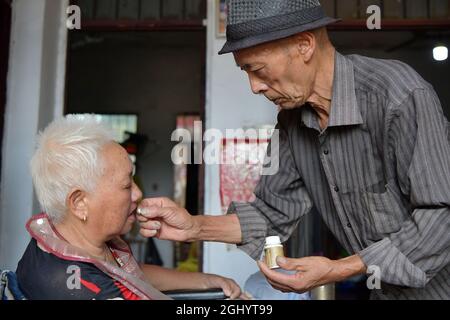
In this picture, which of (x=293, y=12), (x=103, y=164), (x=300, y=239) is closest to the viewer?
(x=293, y=12)

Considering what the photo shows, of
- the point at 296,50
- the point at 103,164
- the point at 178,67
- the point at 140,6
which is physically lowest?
the point at 103,164

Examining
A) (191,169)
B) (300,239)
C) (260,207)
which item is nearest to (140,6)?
(300,239)

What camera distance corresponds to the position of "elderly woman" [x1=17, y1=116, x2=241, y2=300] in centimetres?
147

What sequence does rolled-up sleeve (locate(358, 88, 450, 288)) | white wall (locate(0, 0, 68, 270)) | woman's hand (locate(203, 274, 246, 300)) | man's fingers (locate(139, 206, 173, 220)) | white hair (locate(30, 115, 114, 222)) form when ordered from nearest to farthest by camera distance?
rolled-up sleeve (locate(358, 88, 450, 288)), white hair (locate(30, 115, 114, 222)), man's fingers (locate(139, 206, 173, 220)), woman's hand (locate(203, 274, 246, 300)), white wall (locate(0, 0, 68, 270))

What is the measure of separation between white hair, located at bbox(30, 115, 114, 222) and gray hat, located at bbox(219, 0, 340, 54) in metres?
0.53

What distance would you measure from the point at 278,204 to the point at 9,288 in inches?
35.5

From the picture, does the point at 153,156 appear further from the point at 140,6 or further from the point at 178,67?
the point at 140,6

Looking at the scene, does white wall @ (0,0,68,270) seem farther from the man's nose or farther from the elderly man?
the man's nose

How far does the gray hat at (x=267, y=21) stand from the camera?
1412mm
